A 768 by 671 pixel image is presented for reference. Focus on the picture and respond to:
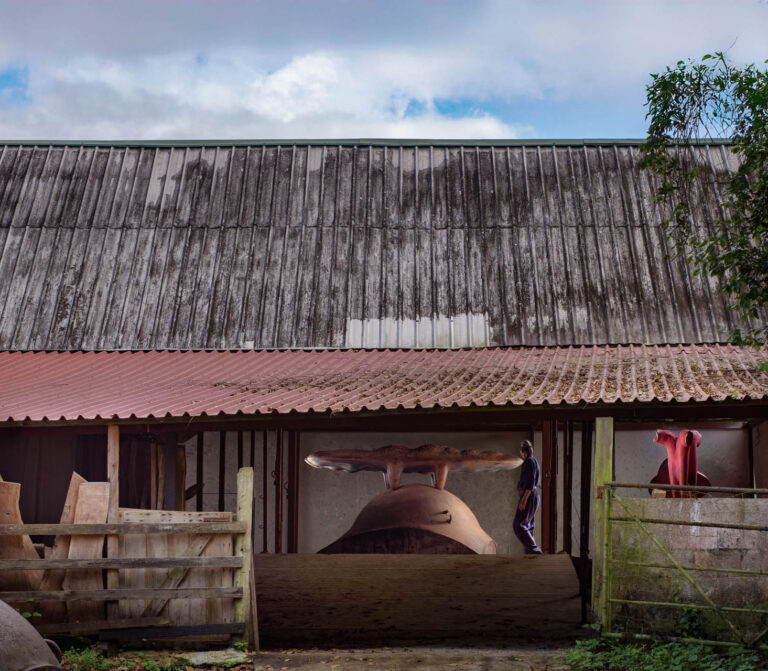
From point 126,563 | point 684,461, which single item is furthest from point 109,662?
point 684,461

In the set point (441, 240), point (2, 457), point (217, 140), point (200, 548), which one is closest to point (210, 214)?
point (217, 140)

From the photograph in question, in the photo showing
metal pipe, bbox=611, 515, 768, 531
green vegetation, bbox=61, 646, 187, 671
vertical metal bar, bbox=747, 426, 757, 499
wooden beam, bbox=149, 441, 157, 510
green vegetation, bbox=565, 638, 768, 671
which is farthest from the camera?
vertical metal bar, bbox=747, 426, 757, 499

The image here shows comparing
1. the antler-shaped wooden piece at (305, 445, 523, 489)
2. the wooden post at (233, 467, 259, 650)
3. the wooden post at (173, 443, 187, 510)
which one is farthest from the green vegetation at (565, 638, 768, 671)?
the wooden post at (173, 443, 187, 510)

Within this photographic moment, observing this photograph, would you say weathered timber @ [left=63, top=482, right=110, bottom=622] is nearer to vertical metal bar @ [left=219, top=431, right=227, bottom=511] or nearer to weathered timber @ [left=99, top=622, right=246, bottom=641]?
weathered timber @ [left=99, top=622, right=246, bottom=641]

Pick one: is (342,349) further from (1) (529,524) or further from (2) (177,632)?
(2) (177,632)

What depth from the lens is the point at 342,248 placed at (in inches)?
626

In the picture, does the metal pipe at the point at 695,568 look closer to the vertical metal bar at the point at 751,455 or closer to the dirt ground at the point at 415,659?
the dirt ground at the point at 415,659

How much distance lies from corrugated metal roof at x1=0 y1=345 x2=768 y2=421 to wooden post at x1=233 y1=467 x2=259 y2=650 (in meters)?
0.81

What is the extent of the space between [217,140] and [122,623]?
416 inches

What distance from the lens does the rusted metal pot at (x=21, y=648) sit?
7.25 meters

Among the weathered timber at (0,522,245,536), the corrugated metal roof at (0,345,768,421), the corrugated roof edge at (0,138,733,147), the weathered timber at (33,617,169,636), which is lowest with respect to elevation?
the weathered timber at (33,617,169,636)

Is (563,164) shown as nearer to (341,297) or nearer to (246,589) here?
(341,297)

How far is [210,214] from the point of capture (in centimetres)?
1647

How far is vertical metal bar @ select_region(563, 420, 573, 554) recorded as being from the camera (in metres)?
12.8
